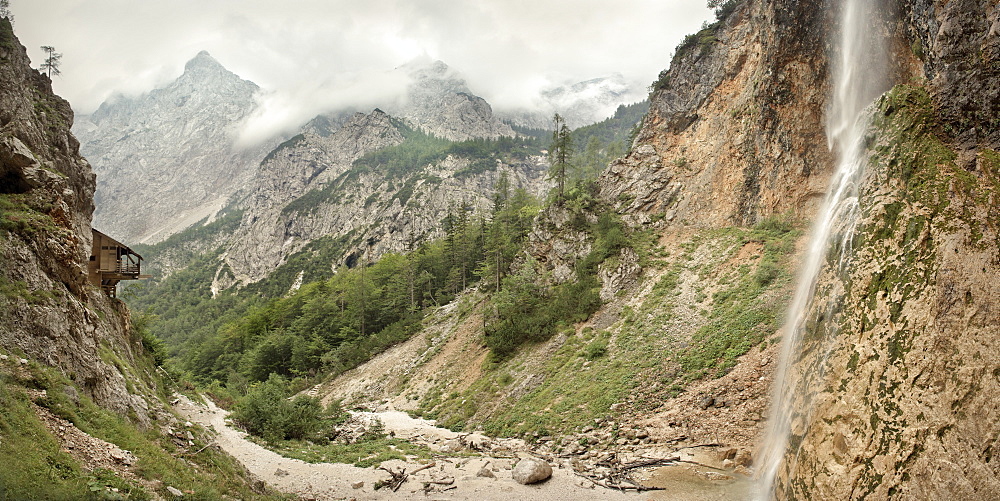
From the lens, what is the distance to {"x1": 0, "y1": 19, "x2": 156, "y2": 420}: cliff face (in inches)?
432

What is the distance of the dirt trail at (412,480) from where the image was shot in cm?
1348

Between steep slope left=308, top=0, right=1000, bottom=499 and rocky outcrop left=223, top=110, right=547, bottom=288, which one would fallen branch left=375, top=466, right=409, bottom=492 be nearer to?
steep slope left=308, top=0, right=1000, bottom=499

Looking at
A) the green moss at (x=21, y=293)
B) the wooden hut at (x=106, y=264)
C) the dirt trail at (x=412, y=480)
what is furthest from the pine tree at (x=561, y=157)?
the green moss at (x=21, y=293)

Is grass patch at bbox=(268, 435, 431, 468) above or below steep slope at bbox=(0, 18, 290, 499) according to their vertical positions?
below

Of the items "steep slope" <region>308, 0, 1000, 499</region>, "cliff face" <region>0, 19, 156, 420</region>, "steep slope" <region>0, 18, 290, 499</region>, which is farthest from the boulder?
"cliff face" <region>0, 19, 156, 420</region>

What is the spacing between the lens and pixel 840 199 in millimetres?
13016

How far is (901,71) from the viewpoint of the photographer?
14820 millimetres

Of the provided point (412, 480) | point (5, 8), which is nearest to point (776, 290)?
point (412, 480)

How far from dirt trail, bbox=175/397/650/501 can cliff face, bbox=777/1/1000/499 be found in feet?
20.4

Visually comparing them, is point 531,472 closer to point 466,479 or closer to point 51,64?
point 466,479

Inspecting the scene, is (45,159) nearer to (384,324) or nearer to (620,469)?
(620,469)

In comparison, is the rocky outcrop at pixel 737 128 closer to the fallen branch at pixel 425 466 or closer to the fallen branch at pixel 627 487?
the fallen branch at pixel 627 487

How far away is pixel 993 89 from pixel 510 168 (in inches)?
6506

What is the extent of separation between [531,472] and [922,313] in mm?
11269
